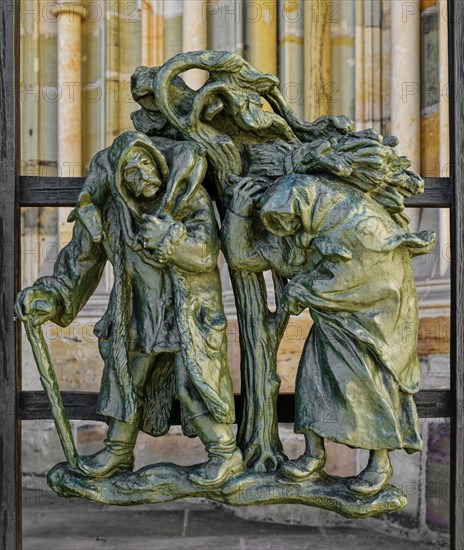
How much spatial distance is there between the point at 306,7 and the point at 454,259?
→ 1297 millimetres

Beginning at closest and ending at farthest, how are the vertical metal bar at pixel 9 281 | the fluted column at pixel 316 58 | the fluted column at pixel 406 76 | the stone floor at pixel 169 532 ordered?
1. the vertical metal bar at pixel 9 281
2. the stone floor at pixel 169 532
3. the fluted column at pixel 406 76
4. the fluted column at pixel 316 58

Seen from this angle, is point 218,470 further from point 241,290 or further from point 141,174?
point 141,174

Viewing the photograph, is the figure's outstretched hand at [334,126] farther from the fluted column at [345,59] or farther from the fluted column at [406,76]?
the fluted column at [345,59]

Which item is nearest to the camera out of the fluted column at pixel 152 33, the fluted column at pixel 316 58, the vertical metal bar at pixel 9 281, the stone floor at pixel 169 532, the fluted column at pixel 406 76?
the vertical metal bar at pixel 9 281

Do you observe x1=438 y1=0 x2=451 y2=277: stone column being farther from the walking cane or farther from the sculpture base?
the walking cane

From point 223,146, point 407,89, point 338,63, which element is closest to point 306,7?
point 338,63

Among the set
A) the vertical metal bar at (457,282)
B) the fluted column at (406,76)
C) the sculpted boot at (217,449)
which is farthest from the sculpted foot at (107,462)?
the fluted column at (406,76)

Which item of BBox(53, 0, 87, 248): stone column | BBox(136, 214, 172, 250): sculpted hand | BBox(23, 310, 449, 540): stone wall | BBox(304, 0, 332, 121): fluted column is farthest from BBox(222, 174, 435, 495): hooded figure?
BBox(53, 0, 87, 248): stone column

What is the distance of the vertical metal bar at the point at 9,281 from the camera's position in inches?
47.2

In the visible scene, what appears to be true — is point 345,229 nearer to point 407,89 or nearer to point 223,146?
point 223,146

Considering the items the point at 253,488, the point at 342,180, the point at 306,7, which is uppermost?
the point at 306,7

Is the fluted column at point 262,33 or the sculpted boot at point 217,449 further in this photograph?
the fluted column at point 262,33

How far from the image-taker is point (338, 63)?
227 cm

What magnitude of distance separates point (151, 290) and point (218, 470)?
0.94 ft
